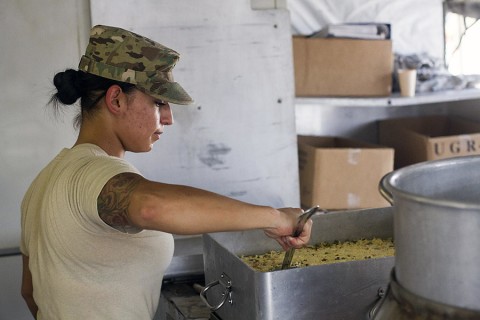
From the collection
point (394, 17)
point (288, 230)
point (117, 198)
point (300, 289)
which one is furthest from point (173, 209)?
point (394, 17)

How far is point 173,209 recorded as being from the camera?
155 centimetres

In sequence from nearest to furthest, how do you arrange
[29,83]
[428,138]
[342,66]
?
[29,83]
[342,66]
[428,138]

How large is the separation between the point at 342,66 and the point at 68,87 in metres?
2.01

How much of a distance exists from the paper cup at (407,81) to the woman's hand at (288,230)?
2271 millimetres

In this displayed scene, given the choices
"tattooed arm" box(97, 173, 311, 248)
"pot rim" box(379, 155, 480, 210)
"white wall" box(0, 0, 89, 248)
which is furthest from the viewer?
"white wall" box(0, 0, 89, 248)

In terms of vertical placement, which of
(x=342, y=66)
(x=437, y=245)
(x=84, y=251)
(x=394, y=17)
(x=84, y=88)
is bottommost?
(x=84, y=251)

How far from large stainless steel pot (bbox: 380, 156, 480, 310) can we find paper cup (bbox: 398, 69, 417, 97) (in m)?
2.55

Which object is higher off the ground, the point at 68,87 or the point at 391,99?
the point at 68,87

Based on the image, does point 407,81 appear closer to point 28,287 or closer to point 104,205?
point 28,287

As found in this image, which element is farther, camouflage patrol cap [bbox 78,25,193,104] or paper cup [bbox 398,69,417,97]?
paper cup [bbox 398,69,417,97]

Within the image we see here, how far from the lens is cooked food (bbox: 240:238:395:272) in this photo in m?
2.09

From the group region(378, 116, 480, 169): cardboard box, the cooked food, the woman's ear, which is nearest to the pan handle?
the cooked food

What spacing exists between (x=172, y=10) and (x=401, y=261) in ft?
5.92

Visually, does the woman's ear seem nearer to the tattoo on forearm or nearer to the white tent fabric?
the tattoo on forearm
